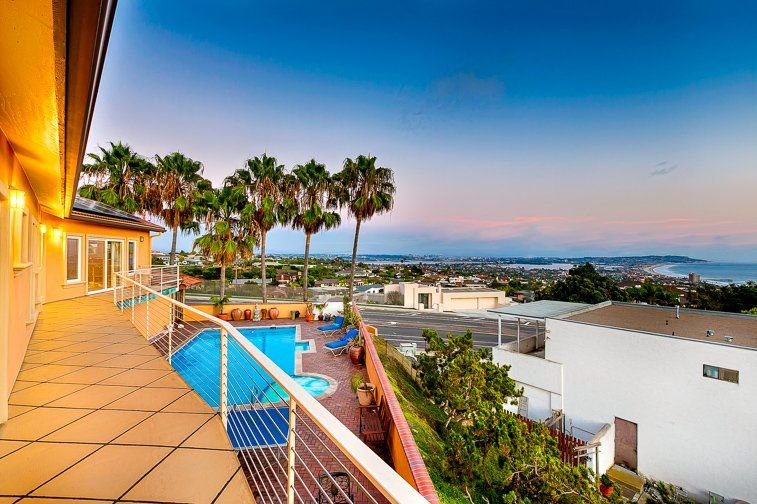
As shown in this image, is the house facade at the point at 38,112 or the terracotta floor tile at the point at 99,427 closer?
the house facade at the point at 38,112

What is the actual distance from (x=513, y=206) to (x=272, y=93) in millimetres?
28216

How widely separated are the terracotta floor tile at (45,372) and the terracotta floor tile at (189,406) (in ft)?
6.81

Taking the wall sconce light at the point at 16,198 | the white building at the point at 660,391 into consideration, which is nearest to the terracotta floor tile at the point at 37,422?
the wall sconce light at the point at 16,198

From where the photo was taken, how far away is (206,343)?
14.3 metres

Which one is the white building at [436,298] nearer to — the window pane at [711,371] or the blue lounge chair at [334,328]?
the blue lounge chair at [334,328]

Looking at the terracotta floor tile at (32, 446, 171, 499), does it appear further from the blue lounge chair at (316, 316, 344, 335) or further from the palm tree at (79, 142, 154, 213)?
the palm tree at (79, 142, 154, 213)

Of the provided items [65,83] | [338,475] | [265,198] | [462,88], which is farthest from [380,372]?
[462,88]

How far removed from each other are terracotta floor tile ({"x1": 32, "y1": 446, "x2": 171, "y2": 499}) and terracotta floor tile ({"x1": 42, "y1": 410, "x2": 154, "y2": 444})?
27cm

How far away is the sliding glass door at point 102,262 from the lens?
12.2 metres

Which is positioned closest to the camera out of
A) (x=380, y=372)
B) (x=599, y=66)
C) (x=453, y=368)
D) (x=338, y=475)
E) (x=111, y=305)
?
(x=338, y=475)

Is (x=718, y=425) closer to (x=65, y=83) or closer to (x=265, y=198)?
(x=65, y=83)

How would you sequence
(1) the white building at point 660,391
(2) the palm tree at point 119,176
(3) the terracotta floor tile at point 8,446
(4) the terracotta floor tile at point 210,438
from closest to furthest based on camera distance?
(3) the terracotta floor tile at point 8,446 → (4) the terracotta floor tile at point 210,438 → (1) the white building at point 660,391 → (2) the palm tree at point 119,176

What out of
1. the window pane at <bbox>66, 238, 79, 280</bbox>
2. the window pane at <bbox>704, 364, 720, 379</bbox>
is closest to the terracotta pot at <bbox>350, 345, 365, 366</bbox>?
the window pane at <bbox>66, 238, 79, 280</bbox>

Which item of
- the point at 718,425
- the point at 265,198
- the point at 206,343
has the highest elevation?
the point at 265,198
